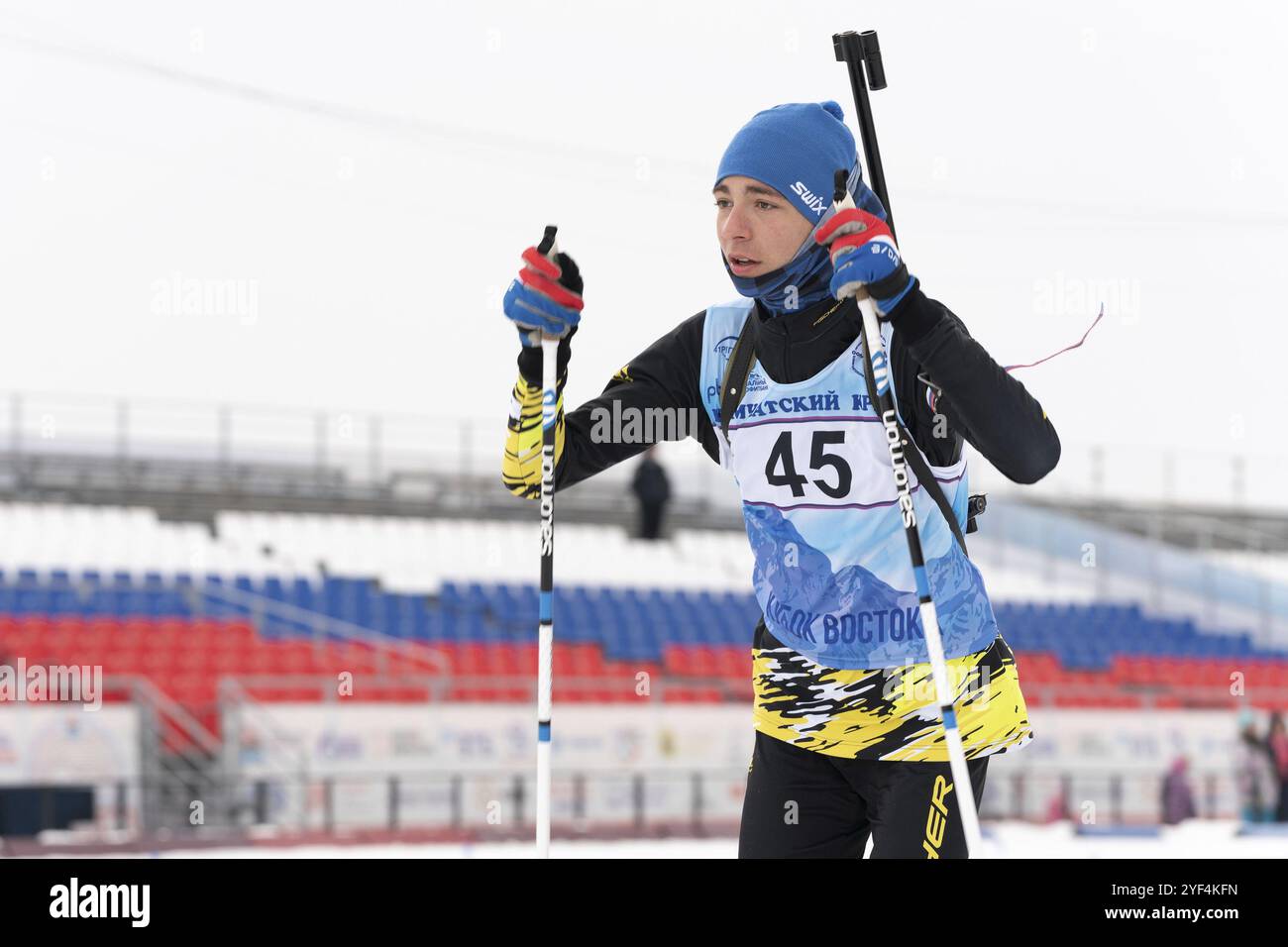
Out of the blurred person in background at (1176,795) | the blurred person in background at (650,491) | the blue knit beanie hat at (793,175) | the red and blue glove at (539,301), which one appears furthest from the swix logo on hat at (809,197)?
the blurred person in background at (650,491)

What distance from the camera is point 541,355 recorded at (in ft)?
10.1

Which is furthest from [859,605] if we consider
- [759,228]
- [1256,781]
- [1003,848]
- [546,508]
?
[1256,781]

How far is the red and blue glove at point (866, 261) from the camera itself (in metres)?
2.68

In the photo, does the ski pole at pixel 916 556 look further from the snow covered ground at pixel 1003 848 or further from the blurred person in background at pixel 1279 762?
the blurred person in background at pixel 1279 762

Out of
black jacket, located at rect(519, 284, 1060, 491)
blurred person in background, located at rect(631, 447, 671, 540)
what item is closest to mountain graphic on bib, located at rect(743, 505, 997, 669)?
black jacket, located at rect(519, 284, 1060, 491)

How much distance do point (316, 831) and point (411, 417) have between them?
11.1 m

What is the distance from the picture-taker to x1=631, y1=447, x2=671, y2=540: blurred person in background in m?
17.8

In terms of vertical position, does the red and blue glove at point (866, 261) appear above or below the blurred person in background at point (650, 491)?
below

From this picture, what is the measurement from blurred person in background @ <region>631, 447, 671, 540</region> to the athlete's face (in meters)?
14.5

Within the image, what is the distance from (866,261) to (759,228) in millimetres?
364

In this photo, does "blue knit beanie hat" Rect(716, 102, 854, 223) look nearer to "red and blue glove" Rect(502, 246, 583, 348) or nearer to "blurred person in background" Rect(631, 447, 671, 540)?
"red and blue glove" Rect(502, 246, 583, 348)

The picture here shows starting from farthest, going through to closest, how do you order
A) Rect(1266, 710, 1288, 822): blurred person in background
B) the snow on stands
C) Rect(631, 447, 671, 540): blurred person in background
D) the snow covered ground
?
Rect(631, 447, 671, 540): blurred person in background < the snow on stands < Rect(1266, 710, 1288, 822): blurred person in background < the snow covered ground

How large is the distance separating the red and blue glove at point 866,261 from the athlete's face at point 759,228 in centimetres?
23
